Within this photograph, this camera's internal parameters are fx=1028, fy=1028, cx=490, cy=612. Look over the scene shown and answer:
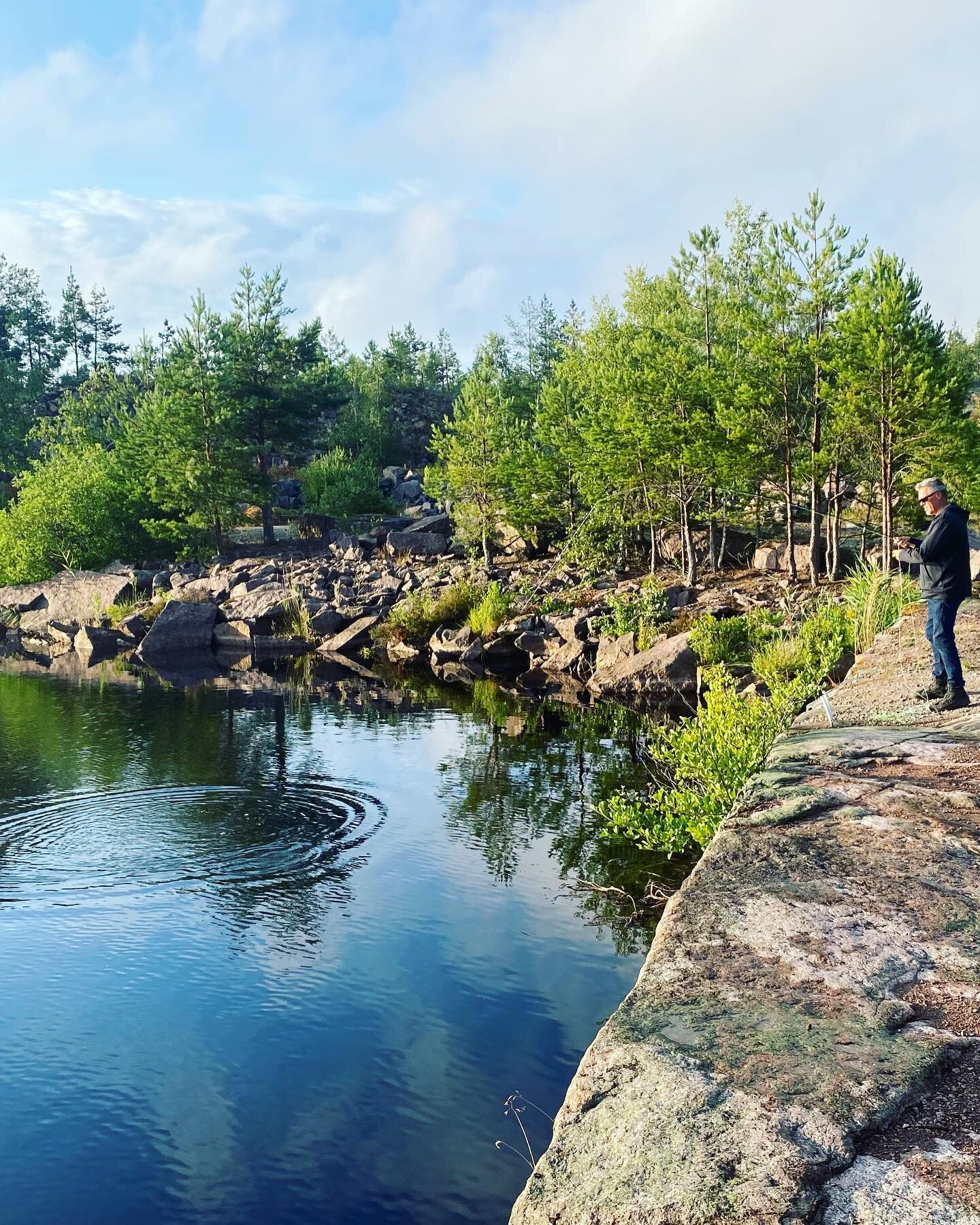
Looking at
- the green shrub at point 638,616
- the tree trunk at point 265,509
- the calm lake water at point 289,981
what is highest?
the tree trunk at point 265,509

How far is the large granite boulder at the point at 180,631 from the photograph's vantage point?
3136 cm

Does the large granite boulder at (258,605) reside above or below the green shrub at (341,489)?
below

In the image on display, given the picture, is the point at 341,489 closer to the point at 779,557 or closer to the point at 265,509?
the point at 265,509

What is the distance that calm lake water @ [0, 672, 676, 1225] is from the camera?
5.51 metres

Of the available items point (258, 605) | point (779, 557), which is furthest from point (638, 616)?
point (258, 605)

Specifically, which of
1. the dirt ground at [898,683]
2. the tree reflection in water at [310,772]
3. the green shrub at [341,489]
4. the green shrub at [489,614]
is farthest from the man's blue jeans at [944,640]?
the green shrub at [341,489]

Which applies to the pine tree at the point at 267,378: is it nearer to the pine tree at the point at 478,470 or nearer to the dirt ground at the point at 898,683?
the pine tree at the point at 478,470

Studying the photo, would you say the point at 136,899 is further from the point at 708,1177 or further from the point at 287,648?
the point at 287,648

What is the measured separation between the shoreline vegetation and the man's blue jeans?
60.4 inches

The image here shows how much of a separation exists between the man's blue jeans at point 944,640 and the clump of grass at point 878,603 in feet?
21.3

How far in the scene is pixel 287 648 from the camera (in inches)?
1223

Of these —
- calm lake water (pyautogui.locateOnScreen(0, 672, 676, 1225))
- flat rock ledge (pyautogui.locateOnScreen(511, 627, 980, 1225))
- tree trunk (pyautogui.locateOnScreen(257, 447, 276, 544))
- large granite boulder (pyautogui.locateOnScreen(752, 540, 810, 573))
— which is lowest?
calm lake water (pyautogui.locateOnScreen(0, 672, 676, 1225))

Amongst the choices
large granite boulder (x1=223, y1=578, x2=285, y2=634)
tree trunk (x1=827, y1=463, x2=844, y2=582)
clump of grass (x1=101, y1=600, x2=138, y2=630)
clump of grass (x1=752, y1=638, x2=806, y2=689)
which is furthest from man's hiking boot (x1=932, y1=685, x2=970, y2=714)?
clump of grass (x1=101, y1=600, x2=138, y2=630)

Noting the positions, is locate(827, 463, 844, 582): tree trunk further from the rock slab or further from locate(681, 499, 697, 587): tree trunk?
the rock slab
